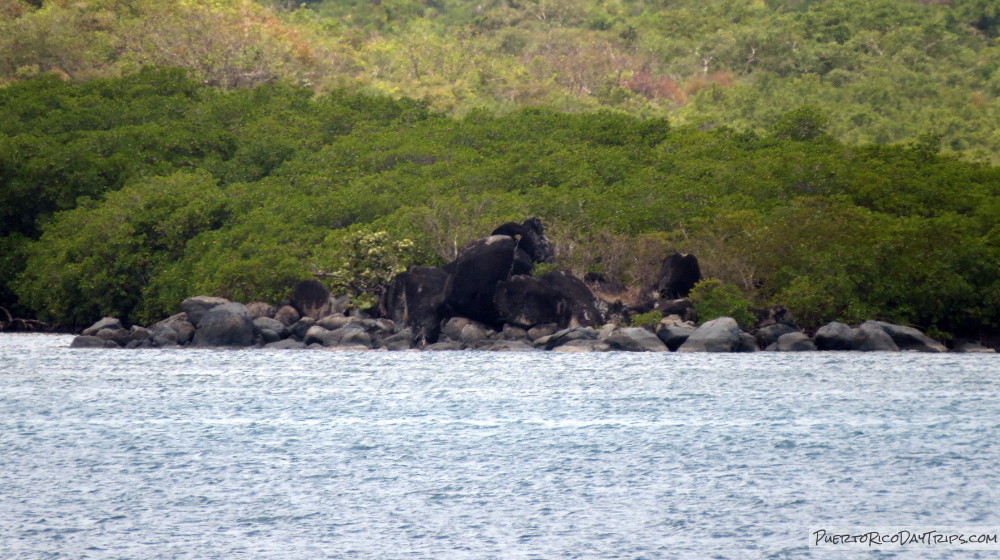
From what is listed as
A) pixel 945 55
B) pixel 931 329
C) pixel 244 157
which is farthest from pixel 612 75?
pixel 931 329

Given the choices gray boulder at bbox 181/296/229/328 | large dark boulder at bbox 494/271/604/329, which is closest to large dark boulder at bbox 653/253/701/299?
large dark boulder at bbox 494/271/604/329

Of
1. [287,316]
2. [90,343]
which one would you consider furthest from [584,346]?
[90,343]

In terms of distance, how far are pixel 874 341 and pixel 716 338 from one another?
4787 millimetres

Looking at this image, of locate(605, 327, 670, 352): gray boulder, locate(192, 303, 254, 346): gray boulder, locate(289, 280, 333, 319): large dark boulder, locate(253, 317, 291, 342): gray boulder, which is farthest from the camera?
locate(289, 280, 333, 319): large dark boulder

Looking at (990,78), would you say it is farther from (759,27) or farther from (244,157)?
(244,157)

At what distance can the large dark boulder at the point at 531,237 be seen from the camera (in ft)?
144

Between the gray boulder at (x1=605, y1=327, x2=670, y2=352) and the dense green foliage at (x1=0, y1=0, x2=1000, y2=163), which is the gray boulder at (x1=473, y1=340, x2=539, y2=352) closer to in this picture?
the gray boulder at (x1=605, y1=327, x2=670, y2=352)

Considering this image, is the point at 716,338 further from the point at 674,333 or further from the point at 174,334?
the point at 174,334

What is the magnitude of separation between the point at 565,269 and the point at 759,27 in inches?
2158

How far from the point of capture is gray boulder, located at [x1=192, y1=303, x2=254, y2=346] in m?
42.8

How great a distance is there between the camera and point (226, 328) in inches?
1687

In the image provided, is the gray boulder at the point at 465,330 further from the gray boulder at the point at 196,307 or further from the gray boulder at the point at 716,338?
the gray boulder at the point at 196,307

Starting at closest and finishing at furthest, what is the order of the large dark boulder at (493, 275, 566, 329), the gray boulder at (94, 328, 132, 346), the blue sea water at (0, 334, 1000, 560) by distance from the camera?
the blue sea water at (0, 334, 1000, 560) < the large dark boulder at (493, 275, 566, 329) < the gray boulder at (94, 328, 132, 346)

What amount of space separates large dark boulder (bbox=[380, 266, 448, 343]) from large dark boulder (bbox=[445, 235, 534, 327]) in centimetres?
53
